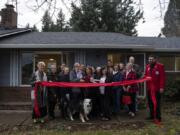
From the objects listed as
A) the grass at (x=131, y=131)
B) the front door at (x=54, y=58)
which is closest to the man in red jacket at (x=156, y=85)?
the grass at (x=131, y=131)

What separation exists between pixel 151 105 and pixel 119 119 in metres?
1.13

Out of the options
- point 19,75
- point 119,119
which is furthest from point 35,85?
point 19,75

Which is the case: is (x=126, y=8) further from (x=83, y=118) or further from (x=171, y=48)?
(x=83, y=118)

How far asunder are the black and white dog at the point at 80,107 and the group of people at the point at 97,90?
0.31 ft

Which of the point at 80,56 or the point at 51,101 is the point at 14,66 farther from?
the point at 51,101

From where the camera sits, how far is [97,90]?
11.7 meters

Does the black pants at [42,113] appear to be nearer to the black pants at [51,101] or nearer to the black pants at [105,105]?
the black pants at [51,101]

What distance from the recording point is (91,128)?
33.2 feet

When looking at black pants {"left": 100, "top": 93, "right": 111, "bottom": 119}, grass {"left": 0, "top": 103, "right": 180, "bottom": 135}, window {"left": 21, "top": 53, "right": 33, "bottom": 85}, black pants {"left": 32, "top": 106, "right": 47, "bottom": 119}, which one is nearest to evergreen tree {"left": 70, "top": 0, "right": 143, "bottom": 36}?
window {"left": 21, "top": 53, "right": 33, "bottom": 85}

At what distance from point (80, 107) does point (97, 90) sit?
0.85 meters

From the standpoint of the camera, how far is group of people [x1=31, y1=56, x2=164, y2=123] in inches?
435

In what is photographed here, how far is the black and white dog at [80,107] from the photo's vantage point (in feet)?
36.9

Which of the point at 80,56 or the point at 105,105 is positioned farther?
the point at 80,56

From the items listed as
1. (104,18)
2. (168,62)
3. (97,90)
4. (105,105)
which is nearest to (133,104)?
(105,105)
